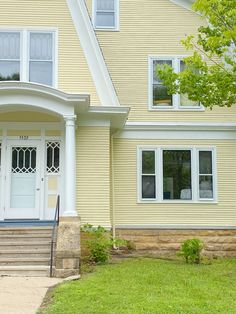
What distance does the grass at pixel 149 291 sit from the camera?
6.57 meters

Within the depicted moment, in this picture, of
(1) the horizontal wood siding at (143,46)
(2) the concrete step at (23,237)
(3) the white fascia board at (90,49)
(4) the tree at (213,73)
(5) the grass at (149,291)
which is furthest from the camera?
(1) the horizontal wood siding at (143,46)

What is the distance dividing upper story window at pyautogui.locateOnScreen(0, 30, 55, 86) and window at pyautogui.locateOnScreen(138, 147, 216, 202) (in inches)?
161

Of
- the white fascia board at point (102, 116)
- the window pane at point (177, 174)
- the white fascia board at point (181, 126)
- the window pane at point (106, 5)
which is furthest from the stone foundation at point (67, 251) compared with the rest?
the window pane at point (106, 5)

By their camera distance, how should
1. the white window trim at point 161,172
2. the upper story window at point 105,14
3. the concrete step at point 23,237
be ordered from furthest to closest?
1. the upper story window at point 105,14
2. the white window trim at point 161,172
3. the concrete step at point 23,237

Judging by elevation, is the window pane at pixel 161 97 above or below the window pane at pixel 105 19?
below

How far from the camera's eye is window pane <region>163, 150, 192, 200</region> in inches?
569

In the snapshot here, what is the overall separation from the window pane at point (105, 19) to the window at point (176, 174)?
4.61 meters

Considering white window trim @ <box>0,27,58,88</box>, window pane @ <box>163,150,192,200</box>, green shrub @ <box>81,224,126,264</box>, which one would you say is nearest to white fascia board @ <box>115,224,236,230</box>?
window pane @ <box>163,150,192,200</box>

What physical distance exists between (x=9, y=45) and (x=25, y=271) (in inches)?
260

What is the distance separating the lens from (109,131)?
1304 cm

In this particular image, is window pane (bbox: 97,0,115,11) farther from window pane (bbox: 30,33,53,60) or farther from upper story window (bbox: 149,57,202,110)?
window pane (bbox: 30,33,53,60)

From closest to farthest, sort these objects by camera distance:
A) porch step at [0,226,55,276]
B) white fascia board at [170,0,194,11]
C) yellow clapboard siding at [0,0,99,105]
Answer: porch step at [0,226,55,276] < yellow clapboard siding at [0,0,99,105] < white fascia board at [170,0,194,11]

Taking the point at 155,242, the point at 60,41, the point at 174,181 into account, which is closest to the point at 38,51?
the point at 60,41

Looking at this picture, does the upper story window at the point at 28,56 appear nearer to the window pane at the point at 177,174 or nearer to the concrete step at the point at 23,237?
the concrete step at the point at 23,237
